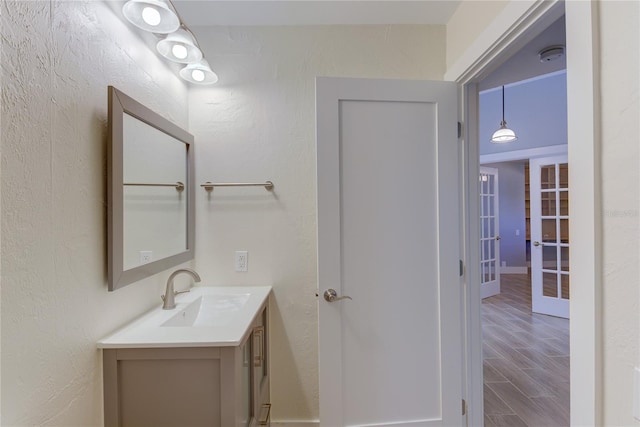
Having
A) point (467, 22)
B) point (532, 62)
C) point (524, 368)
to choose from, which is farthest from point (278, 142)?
point (524, 368)

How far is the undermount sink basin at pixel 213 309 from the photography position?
1.52m

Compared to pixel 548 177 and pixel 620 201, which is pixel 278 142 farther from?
pixel 548 177

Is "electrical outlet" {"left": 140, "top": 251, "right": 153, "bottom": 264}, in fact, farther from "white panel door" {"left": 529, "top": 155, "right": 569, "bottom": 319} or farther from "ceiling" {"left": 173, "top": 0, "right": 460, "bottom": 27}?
"white panel door" {"left": 529, "top": 155, "right": 569, "bottom": 319}

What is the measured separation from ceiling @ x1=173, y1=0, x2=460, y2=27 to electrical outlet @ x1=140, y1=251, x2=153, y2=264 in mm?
1395

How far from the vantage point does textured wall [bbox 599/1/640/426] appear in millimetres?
685

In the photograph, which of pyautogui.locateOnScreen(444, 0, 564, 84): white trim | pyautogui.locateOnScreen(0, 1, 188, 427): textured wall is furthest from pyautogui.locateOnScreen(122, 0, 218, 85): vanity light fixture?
pyautogui.locateOnScreen(444, 0, 564, 84): white trim

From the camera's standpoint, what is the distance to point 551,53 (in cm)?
162

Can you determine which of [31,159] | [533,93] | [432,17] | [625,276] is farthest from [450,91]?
[533,93]

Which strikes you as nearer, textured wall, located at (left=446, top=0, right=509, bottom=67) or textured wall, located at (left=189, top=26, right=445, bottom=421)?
textured wall, located at (left=446, top=0, right=509, bottom=67)

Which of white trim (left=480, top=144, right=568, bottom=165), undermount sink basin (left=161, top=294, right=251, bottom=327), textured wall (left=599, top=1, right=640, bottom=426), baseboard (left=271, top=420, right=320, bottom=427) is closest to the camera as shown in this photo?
textured wall (left=599, top=1, right=640, bottom=426)

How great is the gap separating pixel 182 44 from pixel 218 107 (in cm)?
43

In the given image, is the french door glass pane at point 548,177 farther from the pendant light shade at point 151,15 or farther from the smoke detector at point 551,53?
the pendant light shade at point 151,15

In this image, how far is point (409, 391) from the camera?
1.54 metres

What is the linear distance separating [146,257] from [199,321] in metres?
0.49
